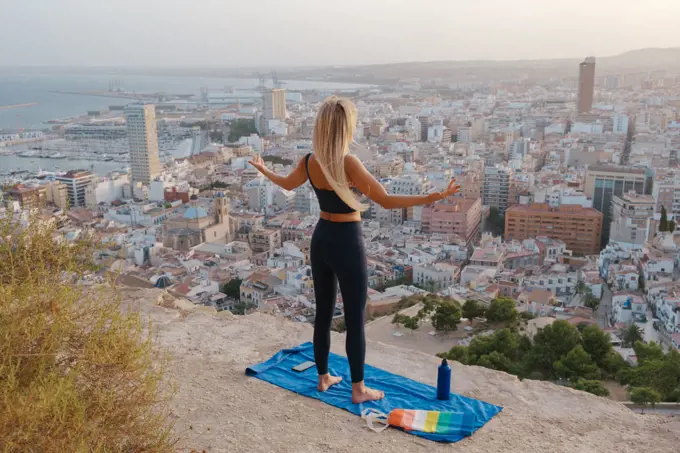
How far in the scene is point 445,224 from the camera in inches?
529

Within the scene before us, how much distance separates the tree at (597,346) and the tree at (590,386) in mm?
568

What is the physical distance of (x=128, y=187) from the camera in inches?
733

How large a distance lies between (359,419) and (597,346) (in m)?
3.81

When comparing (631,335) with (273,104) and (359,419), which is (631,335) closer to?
(359,419)

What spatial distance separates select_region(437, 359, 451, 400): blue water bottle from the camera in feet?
5.17

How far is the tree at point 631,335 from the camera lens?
6840 mm

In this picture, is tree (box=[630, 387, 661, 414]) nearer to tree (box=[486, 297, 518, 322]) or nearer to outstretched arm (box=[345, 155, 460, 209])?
tree (box=[486, 297, 518, 322])

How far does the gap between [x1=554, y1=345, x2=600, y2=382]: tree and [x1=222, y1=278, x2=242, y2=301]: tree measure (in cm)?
561

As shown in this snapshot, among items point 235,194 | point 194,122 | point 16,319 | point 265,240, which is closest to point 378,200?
point 16,319

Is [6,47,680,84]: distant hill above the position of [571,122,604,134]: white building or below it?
above

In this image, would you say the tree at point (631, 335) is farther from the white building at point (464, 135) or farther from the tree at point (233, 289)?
the white building at point (464, 135)

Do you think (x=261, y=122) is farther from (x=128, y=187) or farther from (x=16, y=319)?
(x=16, y=319)

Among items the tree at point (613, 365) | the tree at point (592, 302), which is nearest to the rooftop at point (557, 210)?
the tree at point (592, 302)

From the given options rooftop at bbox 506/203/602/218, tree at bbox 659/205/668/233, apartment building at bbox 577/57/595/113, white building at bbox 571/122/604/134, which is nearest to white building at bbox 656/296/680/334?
tree at bbox 659/205/668/233
